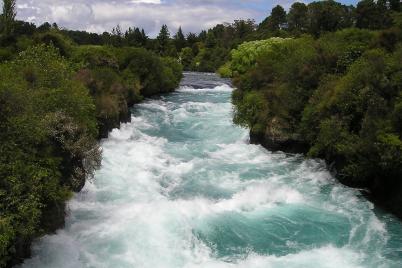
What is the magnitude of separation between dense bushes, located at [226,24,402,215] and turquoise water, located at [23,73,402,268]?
3.77 feet

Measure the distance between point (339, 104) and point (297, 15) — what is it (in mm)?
80714

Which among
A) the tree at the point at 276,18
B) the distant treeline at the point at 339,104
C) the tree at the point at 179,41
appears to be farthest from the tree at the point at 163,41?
the distant treeline at the point at 339,104

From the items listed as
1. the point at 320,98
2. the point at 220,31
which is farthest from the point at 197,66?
the point at 320,98

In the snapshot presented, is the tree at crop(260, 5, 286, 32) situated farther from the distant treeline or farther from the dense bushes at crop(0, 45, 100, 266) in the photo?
the dense bushes at crop(0, 45, 100, 266)

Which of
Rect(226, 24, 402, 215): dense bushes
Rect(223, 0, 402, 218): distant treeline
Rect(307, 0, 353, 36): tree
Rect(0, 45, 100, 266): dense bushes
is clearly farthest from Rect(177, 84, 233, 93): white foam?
Rect(0, 45, 100, 266): dense bushes

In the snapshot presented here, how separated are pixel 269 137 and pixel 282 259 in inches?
549

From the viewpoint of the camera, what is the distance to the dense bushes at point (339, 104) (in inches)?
761

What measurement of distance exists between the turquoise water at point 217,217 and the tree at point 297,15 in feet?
245

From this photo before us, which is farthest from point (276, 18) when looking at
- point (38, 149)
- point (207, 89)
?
point (38, 149)

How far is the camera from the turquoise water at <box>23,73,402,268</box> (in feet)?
48.2

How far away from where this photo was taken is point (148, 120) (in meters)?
38.9

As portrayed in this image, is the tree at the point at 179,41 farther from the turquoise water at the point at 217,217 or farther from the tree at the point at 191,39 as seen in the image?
the turquoise water at the point at 217,217

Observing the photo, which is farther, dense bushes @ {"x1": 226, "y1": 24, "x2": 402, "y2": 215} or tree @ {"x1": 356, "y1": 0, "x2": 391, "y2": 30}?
tree @ {"x1": 356, "y1": 0, "x2": 391, "y2": 30}

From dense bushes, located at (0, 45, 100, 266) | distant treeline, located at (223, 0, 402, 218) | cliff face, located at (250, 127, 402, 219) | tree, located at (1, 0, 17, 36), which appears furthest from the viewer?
tree, located at (1, 0, 17, 36)
